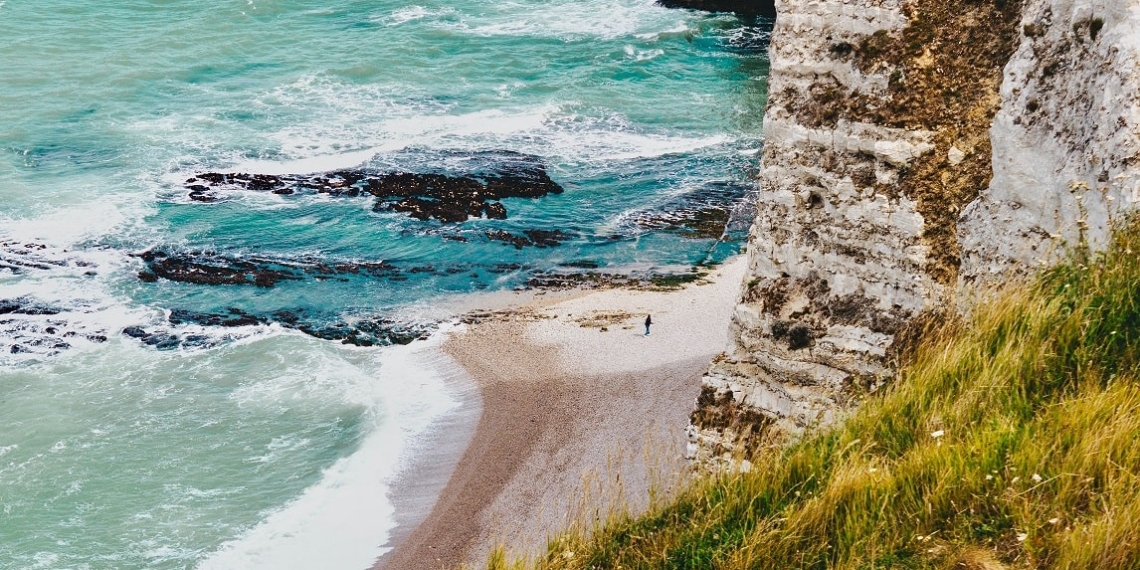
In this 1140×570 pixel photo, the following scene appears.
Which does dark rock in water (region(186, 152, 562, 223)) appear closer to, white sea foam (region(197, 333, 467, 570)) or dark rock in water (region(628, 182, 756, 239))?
dark rock in water (region(628, 182, 756, 239))

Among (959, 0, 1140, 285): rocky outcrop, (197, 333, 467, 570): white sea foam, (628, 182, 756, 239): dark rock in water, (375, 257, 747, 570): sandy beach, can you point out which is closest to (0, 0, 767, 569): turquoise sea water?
(197, 333, 467, 570): white sea foam

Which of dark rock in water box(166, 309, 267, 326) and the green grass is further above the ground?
the green grass

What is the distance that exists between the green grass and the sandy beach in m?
7.77

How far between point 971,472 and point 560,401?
15375 millimetres

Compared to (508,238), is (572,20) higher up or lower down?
higher up

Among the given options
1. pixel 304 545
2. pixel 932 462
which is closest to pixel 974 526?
pixel 932 462

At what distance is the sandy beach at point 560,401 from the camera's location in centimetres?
A: 1708

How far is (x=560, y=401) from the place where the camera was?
68.7 ft

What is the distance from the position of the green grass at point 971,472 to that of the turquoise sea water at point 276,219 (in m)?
11.6

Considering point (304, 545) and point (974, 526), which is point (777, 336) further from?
point (304, 545)

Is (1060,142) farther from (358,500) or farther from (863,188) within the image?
(358,500)

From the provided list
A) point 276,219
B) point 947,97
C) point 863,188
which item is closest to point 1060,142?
point 947,97

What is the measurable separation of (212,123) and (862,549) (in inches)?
1434

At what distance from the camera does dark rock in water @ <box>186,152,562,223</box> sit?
31078 millimetres
